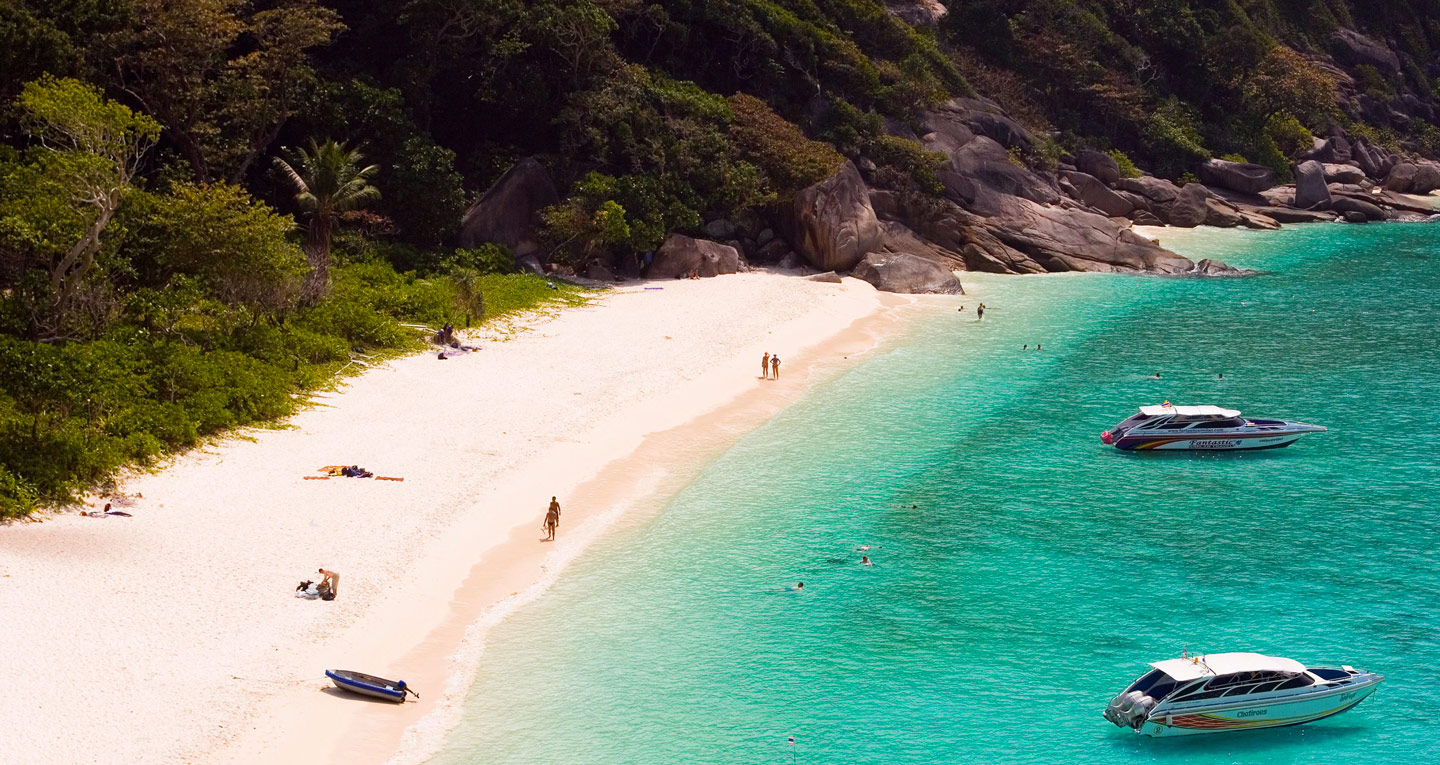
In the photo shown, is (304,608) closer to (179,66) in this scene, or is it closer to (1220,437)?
(1220,437)

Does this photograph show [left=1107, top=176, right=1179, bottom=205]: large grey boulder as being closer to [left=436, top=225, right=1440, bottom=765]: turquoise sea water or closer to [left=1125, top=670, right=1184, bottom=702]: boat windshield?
[left=436, top=225, right=1440, bottom=765]: turquoise sea water

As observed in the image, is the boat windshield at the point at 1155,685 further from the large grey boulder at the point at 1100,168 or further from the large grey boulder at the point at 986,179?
the large grey boulder at the point at 1100,168

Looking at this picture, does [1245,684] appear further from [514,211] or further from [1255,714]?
[514,211]

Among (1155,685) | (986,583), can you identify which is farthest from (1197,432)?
(1155,685)

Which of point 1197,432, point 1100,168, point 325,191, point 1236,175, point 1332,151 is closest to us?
point 1197,432

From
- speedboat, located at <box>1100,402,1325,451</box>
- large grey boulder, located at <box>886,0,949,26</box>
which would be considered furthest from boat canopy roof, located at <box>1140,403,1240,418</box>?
large grey boulder, located at <box>886,0,949,26</box>

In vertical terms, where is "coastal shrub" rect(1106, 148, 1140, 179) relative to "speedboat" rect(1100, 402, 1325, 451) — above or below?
above

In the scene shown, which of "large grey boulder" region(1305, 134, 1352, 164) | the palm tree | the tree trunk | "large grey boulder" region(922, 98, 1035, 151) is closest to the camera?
the tree trunk
